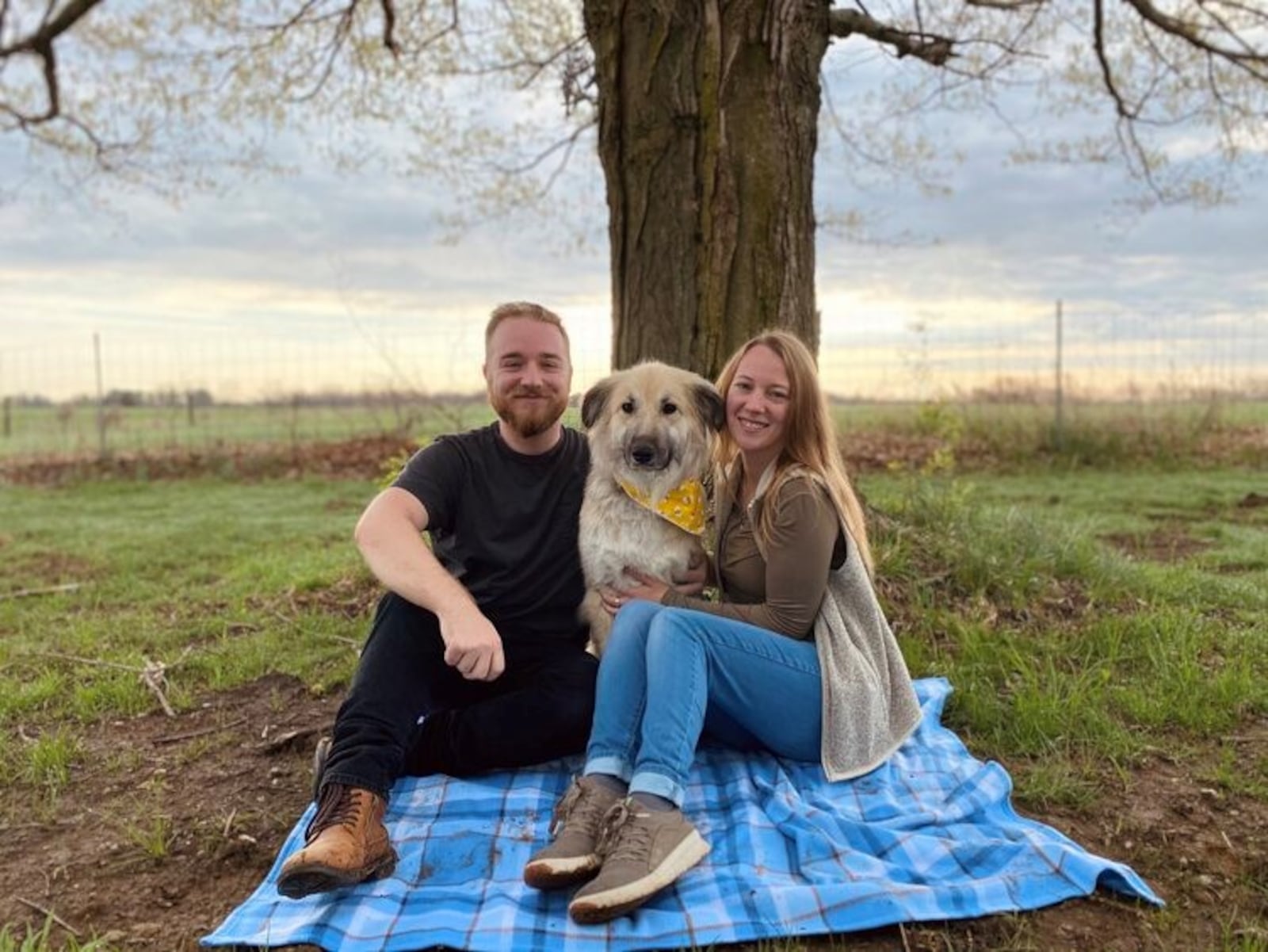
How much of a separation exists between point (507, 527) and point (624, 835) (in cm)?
122

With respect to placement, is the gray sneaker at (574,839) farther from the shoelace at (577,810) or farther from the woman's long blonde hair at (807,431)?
the woman's long blonde hair at (807,431)

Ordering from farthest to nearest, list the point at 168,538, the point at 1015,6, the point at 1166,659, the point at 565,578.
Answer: the point at 168,538 → the point at 1015,6 → the point at 1166,659 → the point at 565,578

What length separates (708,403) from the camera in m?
3.46

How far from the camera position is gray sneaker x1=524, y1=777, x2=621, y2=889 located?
245 cm

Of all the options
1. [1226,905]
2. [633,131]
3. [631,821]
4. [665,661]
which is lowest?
[1226,905]

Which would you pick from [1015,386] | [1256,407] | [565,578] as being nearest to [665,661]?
[565,578]

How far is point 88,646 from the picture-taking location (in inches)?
196

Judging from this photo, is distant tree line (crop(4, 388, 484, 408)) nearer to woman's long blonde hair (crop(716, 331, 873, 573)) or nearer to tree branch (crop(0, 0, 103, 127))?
tree branch (crop(0, 0, 103, 127))

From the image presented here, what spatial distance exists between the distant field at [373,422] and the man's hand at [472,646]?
776 centimetres

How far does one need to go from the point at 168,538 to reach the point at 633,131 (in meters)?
5.98


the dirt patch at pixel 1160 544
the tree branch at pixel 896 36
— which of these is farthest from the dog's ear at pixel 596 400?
the dirt patch at pixel 1160 544

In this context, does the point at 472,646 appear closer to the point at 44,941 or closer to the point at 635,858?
the point at 635,858

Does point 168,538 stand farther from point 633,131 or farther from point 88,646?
point 633,131

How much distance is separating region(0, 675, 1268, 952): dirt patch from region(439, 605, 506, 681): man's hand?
0.85 meters
